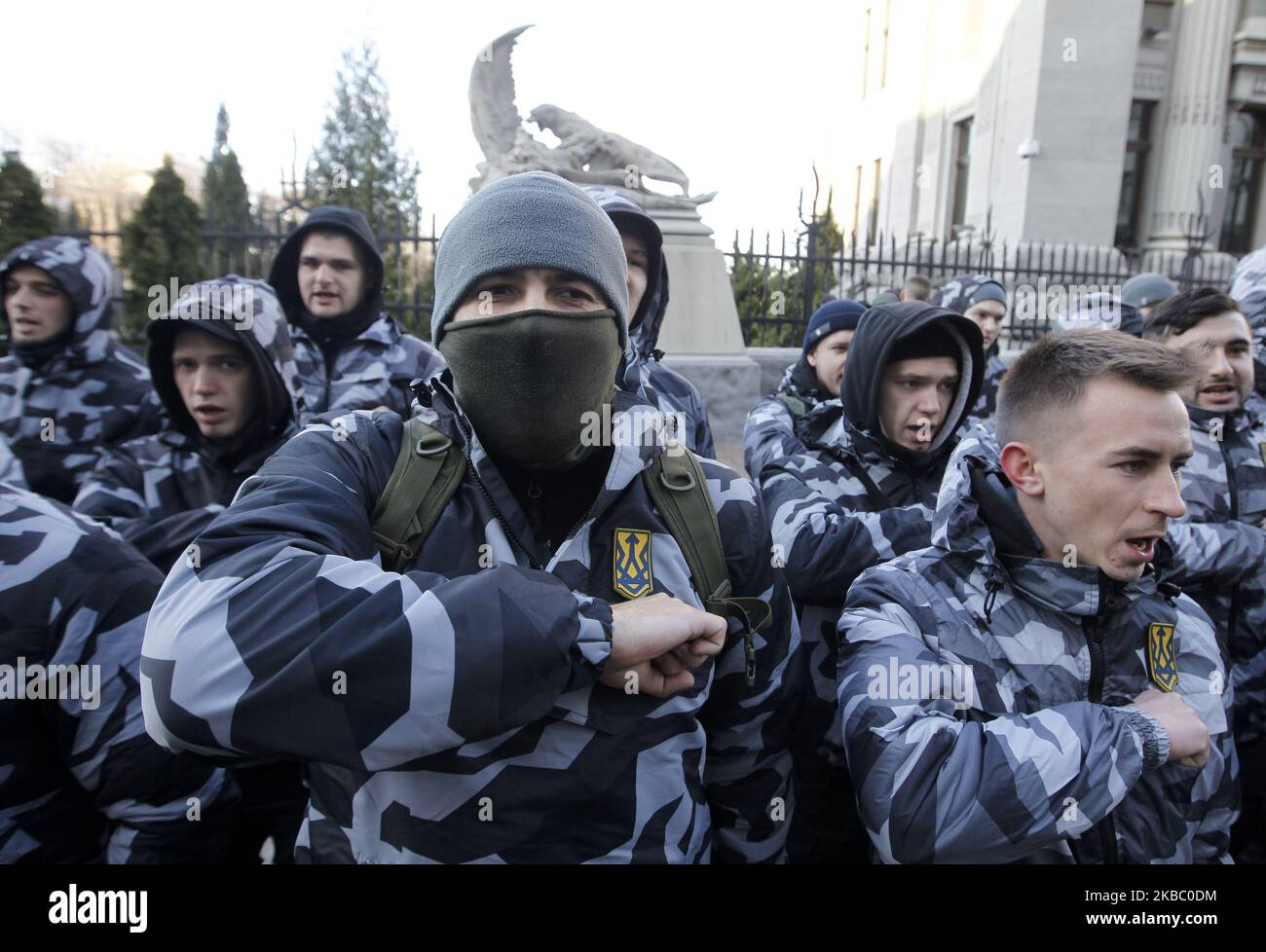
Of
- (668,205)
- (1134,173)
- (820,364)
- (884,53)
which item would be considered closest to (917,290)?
(668,205)

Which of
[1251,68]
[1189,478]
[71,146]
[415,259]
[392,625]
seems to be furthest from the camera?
[71,146]

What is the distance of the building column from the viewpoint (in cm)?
1400

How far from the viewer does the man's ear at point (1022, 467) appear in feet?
5.86

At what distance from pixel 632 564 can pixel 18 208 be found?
1110 centimetres

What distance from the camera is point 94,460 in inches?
130

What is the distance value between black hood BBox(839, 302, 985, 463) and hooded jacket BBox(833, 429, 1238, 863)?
2.43ft

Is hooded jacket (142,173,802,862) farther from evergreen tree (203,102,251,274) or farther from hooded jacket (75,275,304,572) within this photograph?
evergreen tree (203,102,251,274)

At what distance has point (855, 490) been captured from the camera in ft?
8.61

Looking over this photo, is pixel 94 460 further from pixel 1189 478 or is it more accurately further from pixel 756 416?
pixel 1189 478

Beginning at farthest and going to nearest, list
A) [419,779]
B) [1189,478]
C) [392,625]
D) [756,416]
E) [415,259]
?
[415,259] < [756,416] < [1189,478] < [419,779] < [392,625]
